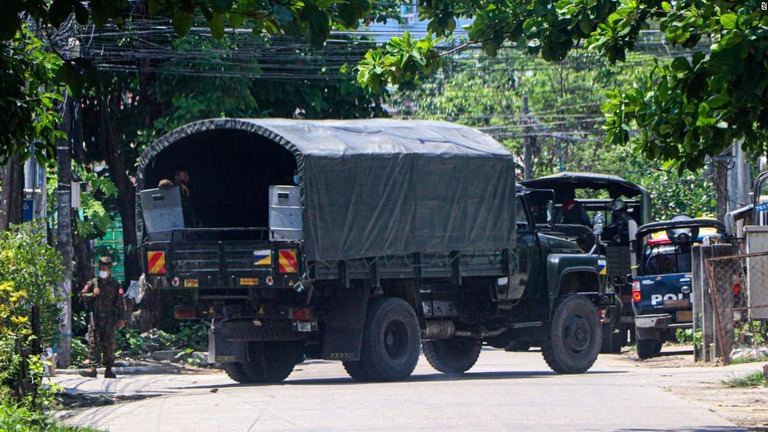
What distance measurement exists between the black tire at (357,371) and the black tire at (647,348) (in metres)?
7.75

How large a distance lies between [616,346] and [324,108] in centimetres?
788

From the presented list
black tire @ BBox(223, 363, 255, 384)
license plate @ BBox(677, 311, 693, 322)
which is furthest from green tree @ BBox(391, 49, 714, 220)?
black tire @ BBox(223, 363, 255, 384)

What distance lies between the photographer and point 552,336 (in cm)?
1897

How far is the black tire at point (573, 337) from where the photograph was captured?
19016mm

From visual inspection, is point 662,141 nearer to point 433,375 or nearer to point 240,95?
point 433,375

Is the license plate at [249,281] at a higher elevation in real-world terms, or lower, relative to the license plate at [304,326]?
higher

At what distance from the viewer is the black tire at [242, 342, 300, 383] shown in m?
17.7

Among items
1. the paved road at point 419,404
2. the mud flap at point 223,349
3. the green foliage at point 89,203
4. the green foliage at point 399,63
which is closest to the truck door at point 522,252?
the paved road at point 419,404

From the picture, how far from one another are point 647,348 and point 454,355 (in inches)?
208

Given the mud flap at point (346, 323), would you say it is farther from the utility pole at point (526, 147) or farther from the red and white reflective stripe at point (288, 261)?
the utility pole at point (526, 147)

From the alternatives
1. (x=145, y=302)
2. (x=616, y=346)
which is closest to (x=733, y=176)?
(x=616, y=346)

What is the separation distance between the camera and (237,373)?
1781cm

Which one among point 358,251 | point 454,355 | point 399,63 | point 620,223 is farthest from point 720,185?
point 399,63

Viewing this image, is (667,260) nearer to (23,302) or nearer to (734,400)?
(734,400)
